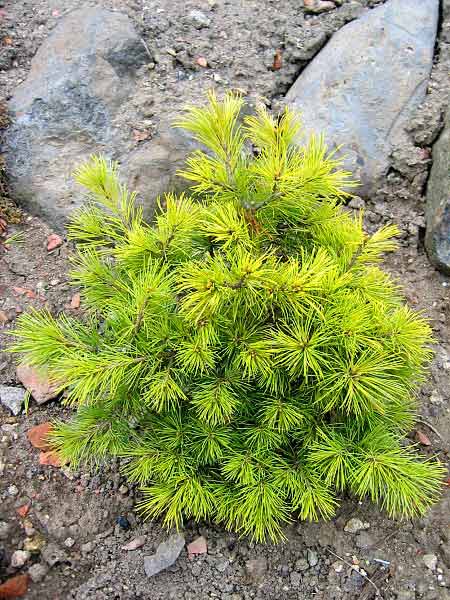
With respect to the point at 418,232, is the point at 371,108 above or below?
above

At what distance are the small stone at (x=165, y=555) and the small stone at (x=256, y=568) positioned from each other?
Result: 0.28 meters

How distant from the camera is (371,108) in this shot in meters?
3.41

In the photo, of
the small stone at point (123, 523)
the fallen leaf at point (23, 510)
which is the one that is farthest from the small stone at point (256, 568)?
the fallen leaf at point (23, 510)

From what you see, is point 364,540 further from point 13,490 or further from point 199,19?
point 199,19

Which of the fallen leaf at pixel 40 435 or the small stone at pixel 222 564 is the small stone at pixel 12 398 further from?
the small stone at pixel 222 564

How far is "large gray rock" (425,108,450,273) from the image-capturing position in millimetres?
3086

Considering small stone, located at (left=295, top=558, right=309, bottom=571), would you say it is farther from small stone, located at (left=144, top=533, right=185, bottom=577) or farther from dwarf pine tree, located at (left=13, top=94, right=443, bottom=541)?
small stone, located at (left=144, top=533, right=185, bottom=577)

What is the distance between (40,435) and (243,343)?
1308 millimetres

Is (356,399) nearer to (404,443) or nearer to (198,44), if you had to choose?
(404,443)

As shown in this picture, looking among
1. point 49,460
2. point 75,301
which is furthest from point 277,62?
point 49,460

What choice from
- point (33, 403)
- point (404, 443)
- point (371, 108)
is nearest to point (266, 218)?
point (404, 443)

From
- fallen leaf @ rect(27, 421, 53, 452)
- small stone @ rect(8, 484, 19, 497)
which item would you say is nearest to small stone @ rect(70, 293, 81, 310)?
fallen leaf @ rect(27, 421, 53, 452)

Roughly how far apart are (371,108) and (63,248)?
1.96 m

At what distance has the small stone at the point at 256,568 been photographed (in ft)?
7.71
